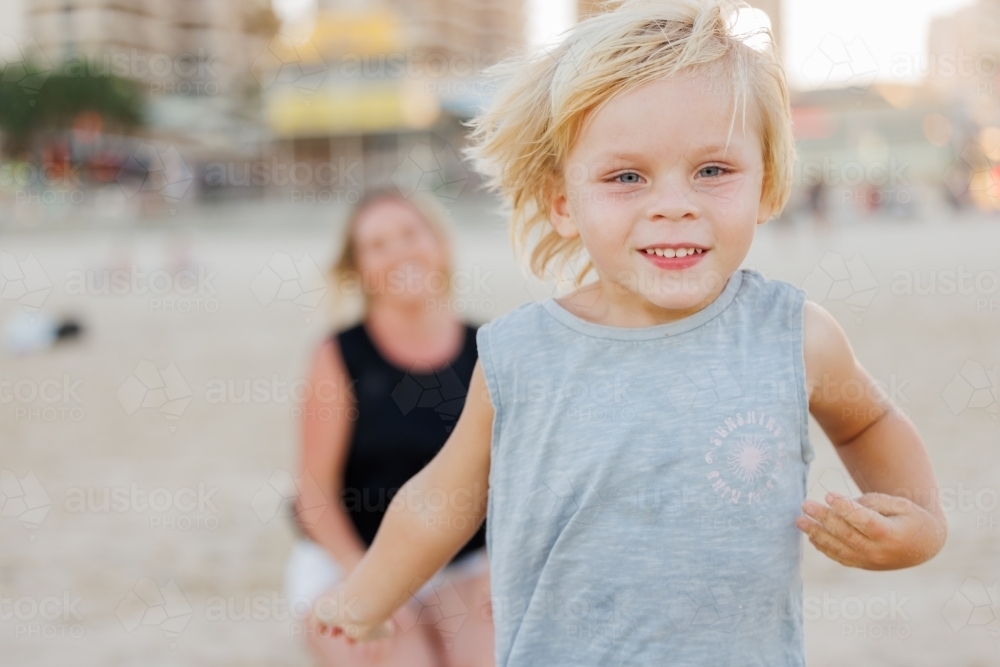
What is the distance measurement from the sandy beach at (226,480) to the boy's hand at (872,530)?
485 mm

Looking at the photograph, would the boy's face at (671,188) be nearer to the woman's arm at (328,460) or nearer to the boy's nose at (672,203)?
the boy's nose at (672,203)

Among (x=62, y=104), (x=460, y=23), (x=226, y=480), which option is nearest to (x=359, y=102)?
(x=62, y=104)

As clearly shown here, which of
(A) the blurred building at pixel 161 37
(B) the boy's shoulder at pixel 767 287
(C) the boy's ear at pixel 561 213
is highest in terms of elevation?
(A) the blurred building at pixel 161 37

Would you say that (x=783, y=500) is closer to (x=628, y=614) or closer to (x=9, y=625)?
(x=628, y=614)

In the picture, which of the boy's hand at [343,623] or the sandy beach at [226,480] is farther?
the sandy beach at [226,480]

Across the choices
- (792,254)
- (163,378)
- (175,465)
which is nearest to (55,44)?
(792,254)

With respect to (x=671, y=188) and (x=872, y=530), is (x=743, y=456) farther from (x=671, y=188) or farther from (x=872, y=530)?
(x=671, y=188)

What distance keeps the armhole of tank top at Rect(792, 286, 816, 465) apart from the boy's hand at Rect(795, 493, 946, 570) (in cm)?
7

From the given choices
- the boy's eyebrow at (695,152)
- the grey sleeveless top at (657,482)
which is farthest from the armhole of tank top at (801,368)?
A: the boy's eyebrow at (695,152)

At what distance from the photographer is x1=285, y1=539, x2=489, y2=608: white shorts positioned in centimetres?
225

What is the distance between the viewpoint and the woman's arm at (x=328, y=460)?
239 cm

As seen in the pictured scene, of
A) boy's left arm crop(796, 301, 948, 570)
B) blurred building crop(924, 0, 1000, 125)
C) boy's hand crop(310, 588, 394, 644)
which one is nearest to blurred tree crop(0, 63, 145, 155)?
blurred building crop(924, 0, 1000, 125)

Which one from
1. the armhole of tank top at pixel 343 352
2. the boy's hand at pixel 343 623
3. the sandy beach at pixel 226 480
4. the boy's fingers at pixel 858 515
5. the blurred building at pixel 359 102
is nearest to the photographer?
the boy's fingers at pixel 858 515

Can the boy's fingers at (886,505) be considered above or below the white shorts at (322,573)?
above
